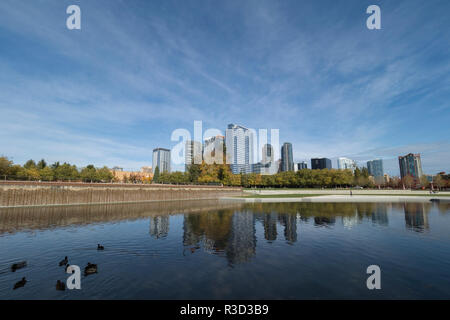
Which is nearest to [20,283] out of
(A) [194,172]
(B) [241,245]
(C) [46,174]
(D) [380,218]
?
(B) [241,245]

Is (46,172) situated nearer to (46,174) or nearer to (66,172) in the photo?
(46,174)

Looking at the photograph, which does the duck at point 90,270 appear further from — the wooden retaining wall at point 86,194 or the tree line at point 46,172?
the tree line at point 46,172

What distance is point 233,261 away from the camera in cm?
1346

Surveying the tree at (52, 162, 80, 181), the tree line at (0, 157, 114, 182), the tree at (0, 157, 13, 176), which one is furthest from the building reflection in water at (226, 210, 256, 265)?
the tree at (52, 162, 80, 181)

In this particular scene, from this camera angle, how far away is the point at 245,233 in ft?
70.3

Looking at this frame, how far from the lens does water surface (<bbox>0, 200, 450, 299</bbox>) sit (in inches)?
372

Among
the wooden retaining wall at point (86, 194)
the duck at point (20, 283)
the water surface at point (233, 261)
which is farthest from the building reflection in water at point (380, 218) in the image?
the wooden retaining wall at point (86, 194)

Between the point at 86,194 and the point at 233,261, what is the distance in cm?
5297

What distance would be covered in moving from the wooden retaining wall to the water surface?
27.7m

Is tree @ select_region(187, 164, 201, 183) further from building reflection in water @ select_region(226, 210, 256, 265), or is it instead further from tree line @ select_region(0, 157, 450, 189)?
building reflection in water @ select_region(226, 210, 256, 265)

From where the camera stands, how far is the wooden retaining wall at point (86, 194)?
43.2 meters
